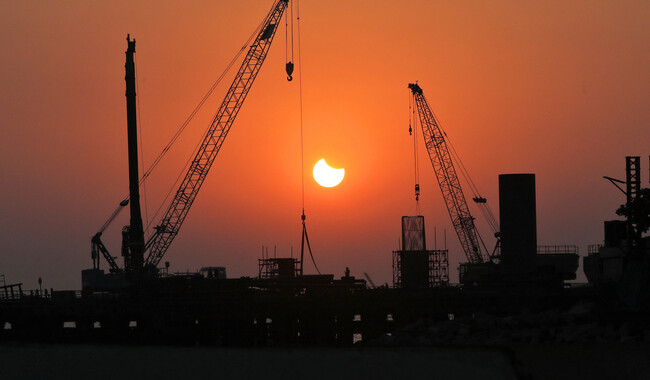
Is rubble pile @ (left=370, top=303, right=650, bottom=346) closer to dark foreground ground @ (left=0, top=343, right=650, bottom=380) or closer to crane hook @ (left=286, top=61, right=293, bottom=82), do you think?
dark foreground ground @ (left=0, top=343, right=650, bottom=380)

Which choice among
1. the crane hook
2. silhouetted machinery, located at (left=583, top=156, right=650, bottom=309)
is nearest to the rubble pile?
silhouetted machinery, located at (left=583, top=156, right=650, bottom=309)

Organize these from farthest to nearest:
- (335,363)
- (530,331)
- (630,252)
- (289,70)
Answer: (289,70)
(630,252)
(530,331)
(335,363)

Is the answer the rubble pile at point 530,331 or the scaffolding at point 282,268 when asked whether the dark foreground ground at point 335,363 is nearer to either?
the rubble pile at point 530,331

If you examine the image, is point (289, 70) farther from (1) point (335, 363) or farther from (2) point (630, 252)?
(1) point (335, 363)

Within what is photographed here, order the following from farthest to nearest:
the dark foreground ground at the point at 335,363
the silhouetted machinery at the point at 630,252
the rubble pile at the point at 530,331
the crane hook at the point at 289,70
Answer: the crane hook at the point at 289,70
the silhouetted machinery at the point at 630,252
the rubble pile at the point at 530,331
the dark foreground ground at the point at 335,363

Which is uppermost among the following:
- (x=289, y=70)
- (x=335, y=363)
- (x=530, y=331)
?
(x=289, y=70)

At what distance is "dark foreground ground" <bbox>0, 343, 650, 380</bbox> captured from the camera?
68750 mm

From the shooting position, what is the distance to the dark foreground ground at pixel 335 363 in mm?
68750

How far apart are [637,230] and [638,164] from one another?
7.85m

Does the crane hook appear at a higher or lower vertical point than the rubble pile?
higher

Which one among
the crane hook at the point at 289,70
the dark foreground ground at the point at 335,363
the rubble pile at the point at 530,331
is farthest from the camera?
the crane hook at the point at 289,70

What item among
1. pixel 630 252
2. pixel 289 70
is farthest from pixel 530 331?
pixel 289 70

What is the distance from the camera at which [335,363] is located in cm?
7056

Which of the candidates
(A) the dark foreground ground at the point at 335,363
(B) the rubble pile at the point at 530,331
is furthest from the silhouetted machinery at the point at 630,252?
(A) the dark foreground ground at the point at 335,363
